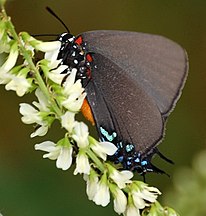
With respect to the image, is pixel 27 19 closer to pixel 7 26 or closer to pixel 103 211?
pixel 103 211

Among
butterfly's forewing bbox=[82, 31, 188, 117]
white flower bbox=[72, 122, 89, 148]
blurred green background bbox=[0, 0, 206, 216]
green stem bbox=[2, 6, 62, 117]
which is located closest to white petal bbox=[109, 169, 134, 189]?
white flower bbox=[72, 122, 89, 148]

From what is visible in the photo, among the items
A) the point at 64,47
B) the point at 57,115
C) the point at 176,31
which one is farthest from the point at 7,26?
the point at 176,31

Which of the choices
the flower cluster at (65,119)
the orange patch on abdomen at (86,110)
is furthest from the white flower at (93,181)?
the orange patch on abdomen at (86,110)

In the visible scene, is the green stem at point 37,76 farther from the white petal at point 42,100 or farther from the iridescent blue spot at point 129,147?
the iridescent blue spot at point 129,147

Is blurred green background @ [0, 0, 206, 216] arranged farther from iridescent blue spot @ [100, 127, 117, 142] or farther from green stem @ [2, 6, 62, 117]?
green stem @ [2, 6, 62, 117]

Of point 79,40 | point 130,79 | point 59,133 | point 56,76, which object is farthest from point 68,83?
point 59,133
